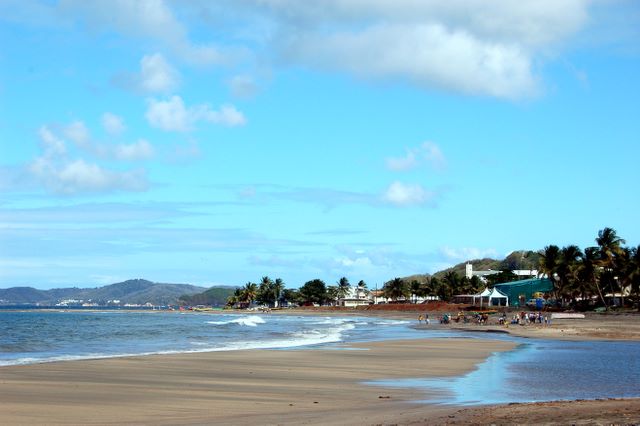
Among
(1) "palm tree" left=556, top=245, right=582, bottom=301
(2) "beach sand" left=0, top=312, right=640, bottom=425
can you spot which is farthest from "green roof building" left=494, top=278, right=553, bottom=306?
(2) "beach sand" left=0, top=312, right=640, bottom=425

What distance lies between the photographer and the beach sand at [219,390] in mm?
14398

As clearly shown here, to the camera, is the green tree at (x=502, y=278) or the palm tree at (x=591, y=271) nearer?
the palm tree at (x=591, y=271)

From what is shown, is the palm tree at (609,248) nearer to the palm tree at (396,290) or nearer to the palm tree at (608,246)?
the palm tree at (608,246)

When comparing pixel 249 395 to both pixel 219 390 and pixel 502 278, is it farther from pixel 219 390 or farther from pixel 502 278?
pixel 502 278

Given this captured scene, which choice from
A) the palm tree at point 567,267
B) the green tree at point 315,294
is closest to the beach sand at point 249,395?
the palm tree at point 567,267

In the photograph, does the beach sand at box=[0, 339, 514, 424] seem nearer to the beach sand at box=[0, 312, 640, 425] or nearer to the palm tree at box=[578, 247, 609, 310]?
the beach sand at box=[0, 312, 640, 425]

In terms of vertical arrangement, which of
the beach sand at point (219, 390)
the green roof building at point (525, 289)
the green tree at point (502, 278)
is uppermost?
the green tree at point (502, 278)

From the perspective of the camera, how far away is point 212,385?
20109 mm

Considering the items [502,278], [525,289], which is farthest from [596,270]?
[502,278]

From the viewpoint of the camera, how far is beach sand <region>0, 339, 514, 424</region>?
14398 millimetres

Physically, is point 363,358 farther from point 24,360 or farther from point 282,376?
point 24,360

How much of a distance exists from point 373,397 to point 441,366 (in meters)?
10.6

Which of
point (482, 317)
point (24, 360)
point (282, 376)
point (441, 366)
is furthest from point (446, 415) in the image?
point (482, 317)

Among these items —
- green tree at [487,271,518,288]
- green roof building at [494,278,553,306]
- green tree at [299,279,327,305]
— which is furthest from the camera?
green tree at [299,279,327,305]
